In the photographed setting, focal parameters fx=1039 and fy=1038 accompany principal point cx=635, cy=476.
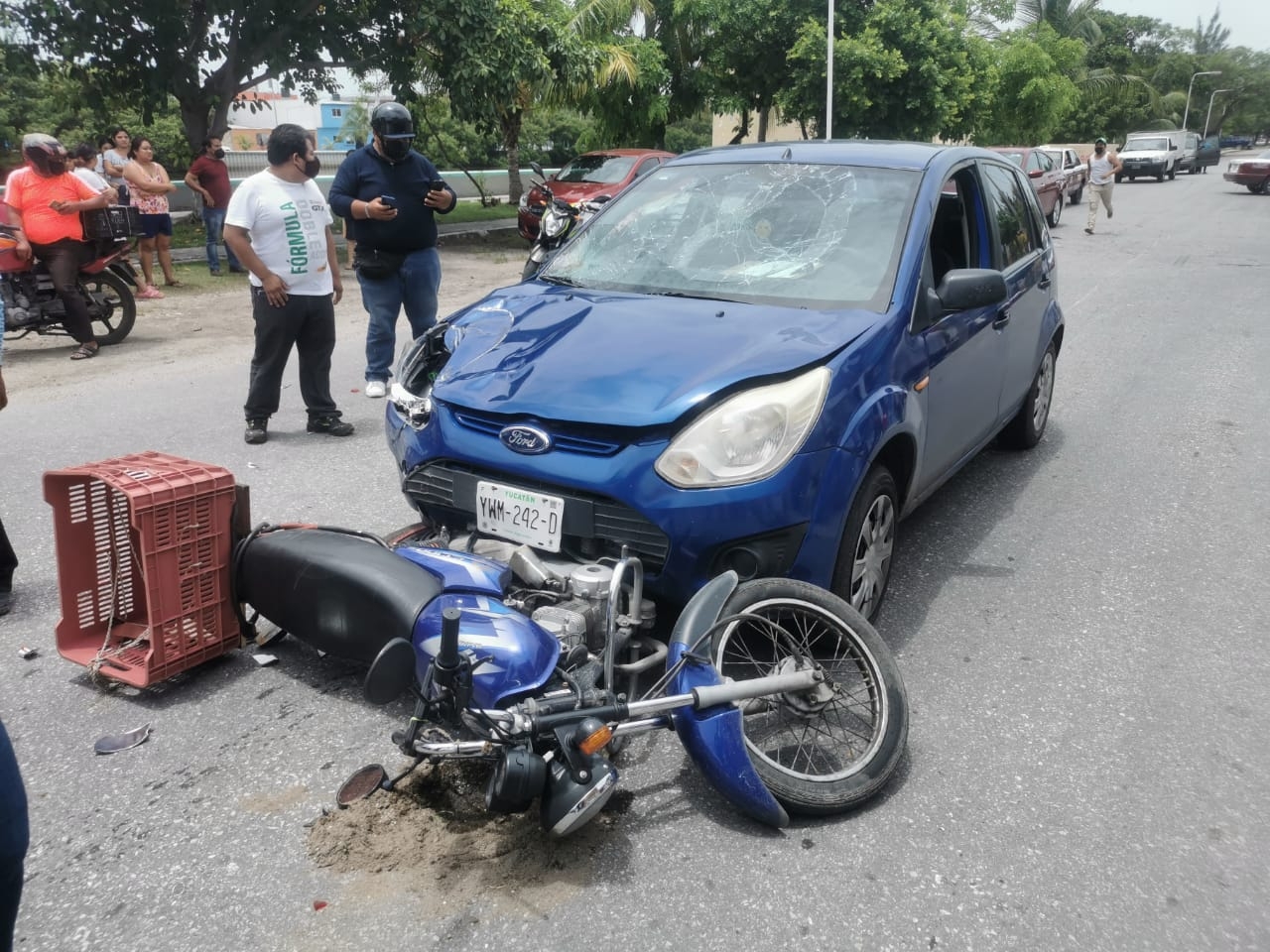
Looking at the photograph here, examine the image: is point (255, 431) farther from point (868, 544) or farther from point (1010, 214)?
point (1010, 214)

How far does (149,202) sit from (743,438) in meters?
11.4

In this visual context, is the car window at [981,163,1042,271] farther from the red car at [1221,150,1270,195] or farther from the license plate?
the red car at [1221,150,1270,195]

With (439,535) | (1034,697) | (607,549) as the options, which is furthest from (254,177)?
(1034,697)

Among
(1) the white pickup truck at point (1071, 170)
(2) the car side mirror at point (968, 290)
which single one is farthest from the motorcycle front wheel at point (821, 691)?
(1) the white pickup truck at point (1071, 170)

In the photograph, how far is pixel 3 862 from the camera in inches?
63.6

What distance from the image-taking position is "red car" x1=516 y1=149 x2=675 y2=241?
1594cm

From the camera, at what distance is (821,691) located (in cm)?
311

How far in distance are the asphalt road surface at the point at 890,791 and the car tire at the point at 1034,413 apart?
0.71 meters

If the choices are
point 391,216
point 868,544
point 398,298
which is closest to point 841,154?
point 868,544

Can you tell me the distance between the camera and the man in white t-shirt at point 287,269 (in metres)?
5.90

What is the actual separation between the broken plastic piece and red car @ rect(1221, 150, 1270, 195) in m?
38.1

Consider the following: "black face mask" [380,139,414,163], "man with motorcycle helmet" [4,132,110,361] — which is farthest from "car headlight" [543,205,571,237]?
"man with motorcycle helmet" [4,132,110,361]

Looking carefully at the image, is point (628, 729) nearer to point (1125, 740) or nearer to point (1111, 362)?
point (1125, 740)

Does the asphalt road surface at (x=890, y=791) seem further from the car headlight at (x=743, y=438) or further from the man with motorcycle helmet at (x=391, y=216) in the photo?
the man with motorcycle helmet at (x=391, y=216)
